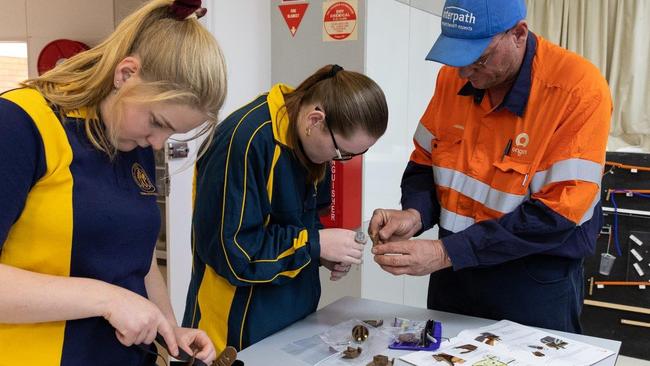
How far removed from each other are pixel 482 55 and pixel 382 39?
123 centimetres

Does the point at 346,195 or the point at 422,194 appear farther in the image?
the point at 346,195

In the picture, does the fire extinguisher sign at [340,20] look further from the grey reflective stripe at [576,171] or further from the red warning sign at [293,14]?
the grey reflective stripe at [576,171]

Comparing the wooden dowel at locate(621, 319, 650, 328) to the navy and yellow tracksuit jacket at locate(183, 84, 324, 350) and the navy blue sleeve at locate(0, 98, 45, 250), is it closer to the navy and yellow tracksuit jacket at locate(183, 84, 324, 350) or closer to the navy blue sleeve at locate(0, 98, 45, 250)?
the navy and yellow tracksuit jacket at locate(183, 84, 324, 350)

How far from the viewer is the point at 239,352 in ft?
4.62

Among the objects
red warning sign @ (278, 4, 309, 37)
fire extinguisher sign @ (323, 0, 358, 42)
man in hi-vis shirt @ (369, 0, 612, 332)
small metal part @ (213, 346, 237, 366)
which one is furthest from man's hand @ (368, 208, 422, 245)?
red warning sign @ (278, 4, 309, 37)

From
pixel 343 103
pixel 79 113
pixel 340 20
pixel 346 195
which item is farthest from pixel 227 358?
pixel 340 20

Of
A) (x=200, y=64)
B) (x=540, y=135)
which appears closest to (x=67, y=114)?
(x=200, y=64)

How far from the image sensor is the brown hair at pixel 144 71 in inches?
38.6

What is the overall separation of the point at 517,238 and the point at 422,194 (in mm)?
407

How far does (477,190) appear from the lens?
1.67 meters

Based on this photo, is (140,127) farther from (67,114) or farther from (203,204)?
(203,204)

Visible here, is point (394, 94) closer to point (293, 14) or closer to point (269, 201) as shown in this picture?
point (293, 14)

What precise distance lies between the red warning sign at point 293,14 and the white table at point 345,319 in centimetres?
148

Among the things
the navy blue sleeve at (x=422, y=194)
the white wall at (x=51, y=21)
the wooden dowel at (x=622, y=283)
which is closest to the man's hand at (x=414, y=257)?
the navy blue sleeve at (x=422, y=194)
